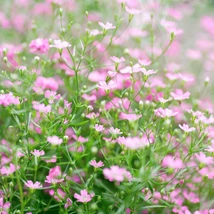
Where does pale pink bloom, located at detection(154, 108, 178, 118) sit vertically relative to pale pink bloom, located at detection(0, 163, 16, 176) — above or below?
above

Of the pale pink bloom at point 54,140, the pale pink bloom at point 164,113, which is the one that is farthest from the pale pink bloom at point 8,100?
the pale pink bloom at point 164,113

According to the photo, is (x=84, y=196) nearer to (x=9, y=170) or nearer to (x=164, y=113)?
(x=9, y=170)

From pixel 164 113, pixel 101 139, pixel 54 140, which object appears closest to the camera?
pixel 54 140

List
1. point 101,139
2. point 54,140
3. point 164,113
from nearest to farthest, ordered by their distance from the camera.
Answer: point 54,140, point 164,113, point 101,139

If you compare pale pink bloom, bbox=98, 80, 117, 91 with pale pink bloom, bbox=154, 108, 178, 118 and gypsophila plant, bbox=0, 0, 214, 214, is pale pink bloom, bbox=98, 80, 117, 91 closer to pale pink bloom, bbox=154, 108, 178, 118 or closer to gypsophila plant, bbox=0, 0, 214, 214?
gypsophila plant, bbox=0, 0, 214, 214

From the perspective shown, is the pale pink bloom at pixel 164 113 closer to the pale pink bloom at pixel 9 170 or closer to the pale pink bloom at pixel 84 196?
the pale pink bloom at pixel 84 196

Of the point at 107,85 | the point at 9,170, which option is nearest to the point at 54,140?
the point at 9,170

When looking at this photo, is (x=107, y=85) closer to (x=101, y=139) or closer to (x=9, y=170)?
(x=101, y=139)

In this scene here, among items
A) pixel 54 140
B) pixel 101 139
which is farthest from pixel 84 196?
pixel 101 139

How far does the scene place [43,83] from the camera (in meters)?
1.57

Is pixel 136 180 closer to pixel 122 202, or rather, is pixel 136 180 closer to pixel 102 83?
pixel 122 202

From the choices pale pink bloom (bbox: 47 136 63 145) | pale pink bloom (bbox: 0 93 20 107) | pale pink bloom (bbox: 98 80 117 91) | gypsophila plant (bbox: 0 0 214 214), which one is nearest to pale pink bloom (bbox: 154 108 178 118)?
gypsophila plant (bbox: 0 0 214 214)

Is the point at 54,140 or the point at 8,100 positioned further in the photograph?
the point at 8,100

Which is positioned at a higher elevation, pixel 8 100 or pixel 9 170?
pixel 8 100
